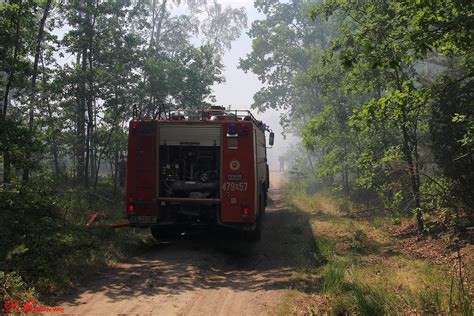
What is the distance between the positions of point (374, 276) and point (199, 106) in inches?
832

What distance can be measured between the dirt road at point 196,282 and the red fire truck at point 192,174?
0.82 meters

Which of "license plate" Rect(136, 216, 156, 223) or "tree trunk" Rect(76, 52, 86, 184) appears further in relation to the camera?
"tree trunk" Rect(76, 52, 86, 184)

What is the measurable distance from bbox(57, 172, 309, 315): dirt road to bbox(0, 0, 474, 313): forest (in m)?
0.81

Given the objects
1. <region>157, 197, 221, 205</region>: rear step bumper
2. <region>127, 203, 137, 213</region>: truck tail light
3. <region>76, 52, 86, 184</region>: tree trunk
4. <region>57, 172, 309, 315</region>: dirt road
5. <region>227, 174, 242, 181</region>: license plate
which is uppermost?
<region>76, 52, 86, 184</region>: tree trunk

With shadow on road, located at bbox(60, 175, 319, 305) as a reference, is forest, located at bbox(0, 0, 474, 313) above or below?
above

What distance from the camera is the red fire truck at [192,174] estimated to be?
8828 mm

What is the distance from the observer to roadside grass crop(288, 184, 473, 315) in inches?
194

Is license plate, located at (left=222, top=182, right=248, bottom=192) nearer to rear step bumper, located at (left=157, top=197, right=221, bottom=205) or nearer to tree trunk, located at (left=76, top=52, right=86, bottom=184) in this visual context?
rear step bumper, located at (left=157, top=197, right=221, bottom=205)

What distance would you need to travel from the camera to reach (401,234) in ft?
37.9

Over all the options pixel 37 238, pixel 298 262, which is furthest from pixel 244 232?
pixel 37 238

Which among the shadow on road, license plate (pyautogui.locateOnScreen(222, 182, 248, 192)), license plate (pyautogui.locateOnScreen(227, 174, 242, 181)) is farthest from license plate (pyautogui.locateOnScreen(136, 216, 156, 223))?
license plate (pyautogui.locateOnScreen(227, 174, 242, 181))

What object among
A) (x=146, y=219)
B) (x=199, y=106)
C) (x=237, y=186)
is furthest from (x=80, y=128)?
(x=237, y=186)

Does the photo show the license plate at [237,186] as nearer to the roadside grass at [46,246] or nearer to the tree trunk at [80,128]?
A: the roadside grass at [46,246]

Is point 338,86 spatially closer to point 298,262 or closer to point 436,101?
point 436,101
